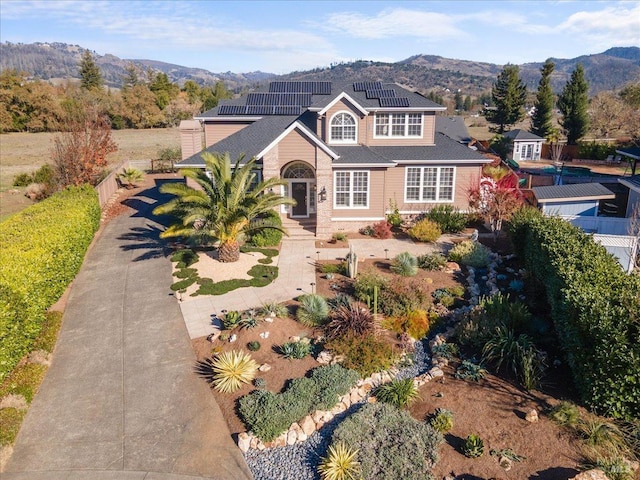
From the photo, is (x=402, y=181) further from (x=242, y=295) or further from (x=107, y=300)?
(x=107, y=300)

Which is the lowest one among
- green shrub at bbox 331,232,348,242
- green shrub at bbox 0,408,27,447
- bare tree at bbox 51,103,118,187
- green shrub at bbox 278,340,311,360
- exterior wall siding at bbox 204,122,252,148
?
green shrub at bbox 0,408,27,447

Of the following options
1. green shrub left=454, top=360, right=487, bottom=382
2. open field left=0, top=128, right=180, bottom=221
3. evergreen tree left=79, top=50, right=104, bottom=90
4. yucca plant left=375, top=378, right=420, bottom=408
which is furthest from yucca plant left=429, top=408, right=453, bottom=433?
evergreen tree left=79, top=50, right=104, bottom=90

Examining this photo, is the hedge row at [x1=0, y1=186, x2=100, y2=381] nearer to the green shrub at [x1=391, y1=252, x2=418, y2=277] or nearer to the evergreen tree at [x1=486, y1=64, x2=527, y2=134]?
the green shrub at [x1=391, y1=252, x2=418, y2=277]

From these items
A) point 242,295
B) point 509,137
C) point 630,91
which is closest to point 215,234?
point 242,295

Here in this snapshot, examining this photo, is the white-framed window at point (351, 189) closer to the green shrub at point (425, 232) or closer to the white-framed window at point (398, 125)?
the green shrub at point (425, 232)

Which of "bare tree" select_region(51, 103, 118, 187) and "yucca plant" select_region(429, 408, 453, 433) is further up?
"bare tree" select_region(51, 103, 118, 187)

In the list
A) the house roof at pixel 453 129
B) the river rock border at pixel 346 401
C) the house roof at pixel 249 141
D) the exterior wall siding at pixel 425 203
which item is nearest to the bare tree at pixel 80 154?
the house roof at pixel 249 141
